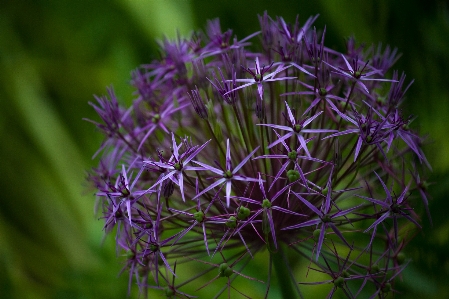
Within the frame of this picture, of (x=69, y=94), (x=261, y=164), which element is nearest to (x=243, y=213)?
(x=261, y=164)

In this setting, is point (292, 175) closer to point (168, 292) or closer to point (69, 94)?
point (168, 292)

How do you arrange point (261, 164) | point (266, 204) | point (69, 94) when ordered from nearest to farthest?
point (266, 204) → point (261, 164) → point (69, 94)

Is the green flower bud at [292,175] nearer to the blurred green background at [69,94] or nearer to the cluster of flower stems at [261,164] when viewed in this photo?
the cluster of flower stems at [261,164]

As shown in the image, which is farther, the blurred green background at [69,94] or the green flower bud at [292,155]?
the blurred green background at [69,94]

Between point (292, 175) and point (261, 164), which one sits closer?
point (292, 175)

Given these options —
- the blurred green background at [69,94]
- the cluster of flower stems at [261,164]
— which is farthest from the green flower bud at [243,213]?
the blurred green background at [69,94]

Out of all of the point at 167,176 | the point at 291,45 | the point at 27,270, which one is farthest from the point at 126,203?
the point at 27,270
